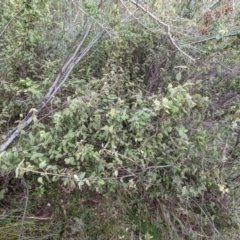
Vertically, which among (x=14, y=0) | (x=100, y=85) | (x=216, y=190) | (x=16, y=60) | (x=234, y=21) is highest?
(x=234, y=21)

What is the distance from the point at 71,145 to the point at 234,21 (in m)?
1.77

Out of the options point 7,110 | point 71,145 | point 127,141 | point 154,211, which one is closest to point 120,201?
point 154,211

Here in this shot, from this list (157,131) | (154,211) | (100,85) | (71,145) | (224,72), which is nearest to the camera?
(71,145)

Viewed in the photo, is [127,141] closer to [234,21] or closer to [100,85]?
[100,85]

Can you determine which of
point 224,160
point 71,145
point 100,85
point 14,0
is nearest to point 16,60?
point 14,0

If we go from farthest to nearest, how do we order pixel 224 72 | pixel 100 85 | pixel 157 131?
pixel 224 72, pixel 100 85, pixel 157 131

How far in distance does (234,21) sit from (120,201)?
70.2 inches

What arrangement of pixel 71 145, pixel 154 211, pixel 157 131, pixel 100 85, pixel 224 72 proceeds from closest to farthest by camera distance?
pixel 71 145, pixel 157 131, pixel 100 85, pixel 154 211, pixel 224 72

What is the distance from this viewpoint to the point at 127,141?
195cm

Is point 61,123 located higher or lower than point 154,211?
higher

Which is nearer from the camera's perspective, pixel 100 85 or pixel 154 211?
pixel 100 85

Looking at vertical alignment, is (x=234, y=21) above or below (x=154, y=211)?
above

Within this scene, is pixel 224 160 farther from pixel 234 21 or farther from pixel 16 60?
pixel 16 60

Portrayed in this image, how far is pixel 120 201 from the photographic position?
7.07 feet
